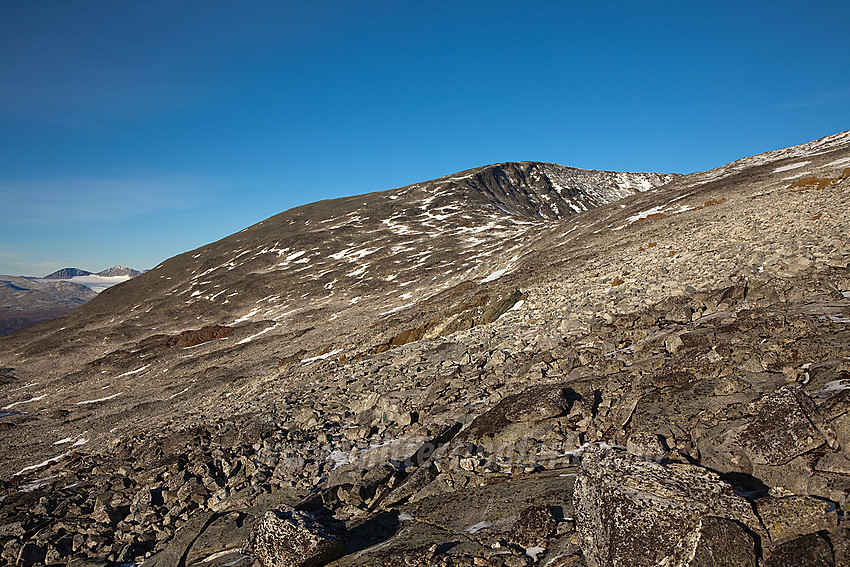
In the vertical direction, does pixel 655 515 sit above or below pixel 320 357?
above

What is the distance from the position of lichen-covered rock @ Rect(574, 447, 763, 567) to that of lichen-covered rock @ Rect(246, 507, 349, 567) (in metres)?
4.47

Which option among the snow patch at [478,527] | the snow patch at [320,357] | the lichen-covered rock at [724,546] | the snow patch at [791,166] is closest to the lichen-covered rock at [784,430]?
the lichen-covered rock at [724,546]

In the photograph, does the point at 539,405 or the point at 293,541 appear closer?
the point at 293,541

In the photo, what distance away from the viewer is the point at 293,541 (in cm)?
871

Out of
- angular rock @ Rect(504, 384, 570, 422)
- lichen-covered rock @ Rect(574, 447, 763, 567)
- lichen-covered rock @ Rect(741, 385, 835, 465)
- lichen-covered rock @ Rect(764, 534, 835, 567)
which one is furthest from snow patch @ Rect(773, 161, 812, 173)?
lichen-covered rock @ Rect(764, 534, 835, 567)

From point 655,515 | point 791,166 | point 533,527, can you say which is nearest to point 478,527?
point 533,527

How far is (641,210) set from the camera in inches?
2124

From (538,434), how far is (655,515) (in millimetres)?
5396

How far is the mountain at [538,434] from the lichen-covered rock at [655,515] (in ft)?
0.10

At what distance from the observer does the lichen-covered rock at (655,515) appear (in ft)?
20.0

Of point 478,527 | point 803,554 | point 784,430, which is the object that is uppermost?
point 784,430

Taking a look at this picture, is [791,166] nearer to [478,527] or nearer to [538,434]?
[538,434]

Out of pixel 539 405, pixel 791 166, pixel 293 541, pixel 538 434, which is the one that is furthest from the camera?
pixel 791 166

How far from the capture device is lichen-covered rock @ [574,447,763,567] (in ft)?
20.0
